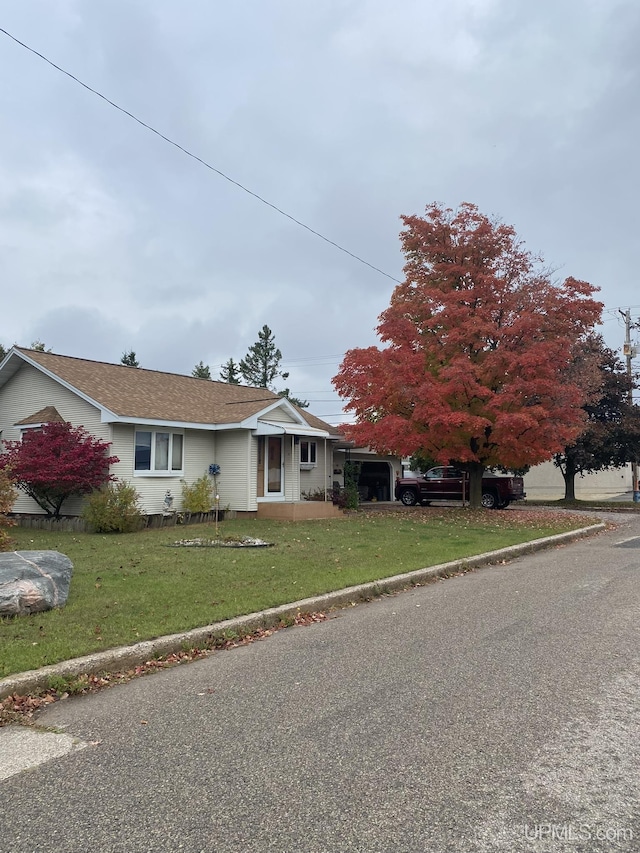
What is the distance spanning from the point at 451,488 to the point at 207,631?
70.7ft

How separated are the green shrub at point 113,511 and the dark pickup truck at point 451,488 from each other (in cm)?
1392

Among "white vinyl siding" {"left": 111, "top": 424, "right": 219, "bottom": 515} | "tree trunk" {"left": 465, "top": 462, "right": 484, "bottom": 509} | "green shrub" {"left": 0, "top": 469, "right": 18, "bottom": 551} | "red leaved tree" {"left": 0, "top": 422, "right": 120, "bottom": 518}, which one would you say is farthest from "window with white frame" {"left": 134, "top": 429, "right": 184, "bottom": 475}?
"tree trunk" {"left": 465, "top": 462, "right": 484, "bottom": 509}

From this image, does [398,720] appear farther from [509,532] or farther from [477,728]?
[509,532]

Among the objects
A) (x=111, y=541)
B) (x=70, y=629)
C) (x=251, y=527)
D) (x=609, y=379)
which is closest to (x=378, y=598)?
(x=70, y=629)

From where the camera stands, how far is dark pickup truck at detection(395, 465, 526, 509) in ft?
83.5

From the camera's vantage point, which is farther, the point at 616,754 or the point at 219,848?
the point at 616,754

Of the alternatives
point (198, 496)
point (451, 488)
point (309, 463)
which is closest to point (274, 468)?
point (309, 463)

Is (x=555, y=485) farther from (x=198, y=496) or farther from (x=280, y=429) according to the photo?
Result: (x=198, y=496)

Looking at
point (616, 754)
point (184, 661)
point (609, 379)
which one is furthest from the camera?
point (609, 379)

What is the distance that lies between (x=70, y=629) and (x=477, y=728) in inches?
166

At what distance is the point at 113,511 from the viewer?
1603 cm

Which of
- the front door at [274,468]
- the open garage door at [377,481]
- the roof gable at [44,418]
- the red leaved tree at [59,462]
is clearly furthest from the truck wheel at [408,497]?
the roof gable at [44,418]

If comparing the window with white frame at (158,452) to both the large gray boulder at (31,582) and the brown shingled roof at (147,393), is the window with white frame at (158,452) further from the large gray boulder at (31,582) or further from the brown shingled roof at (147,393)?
the large gray boulder at (31,582)

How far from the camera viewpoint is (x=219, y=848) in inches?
116
